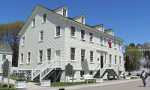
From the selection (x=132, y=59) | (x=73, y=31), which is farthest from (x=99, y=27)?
(x=132, y=59)

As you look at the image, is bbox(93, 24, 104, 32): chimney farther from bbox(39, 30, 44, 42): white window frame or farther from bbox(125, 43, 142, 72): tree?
bbox(125, 43, 142, 72): tree

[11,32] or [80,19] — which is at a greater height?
[11,32]

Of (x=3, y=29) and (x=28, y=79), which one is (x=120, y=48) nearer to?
(x=28, y=79)

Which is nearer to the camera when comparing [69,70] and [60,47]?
[69,70]

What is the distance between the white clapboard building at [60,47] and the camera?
33875mm

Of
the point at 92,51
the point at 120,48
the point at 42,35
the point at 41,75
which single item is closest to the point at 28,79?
the point at 41,75

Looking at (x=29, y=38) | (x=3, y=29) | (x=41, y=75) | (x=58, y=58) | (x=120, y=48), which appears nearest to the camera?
(x=41, y=75)

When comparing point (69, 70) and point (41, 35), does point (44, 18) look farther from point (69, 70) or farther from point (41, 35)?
point (69, 70)

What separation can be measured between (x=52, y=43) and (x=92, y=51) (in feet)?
20.6

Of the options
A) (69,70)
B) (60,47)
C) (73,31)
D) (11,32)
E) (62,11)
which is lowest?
(69,70)

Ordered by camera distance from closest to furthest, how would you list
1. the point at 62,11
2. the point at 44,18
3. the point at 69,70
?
the point at 69,70 → the point at 62,11 → the point at 44,18

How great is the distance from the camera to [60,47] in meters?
34.2

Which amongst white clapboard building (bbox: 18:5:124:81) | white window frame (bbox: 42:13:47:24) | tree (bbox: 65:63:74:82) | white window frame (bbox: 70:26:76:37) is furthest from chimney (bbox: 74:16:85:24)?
tree (bbox: 65:63:74:82)

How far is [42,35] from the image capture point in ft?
123
